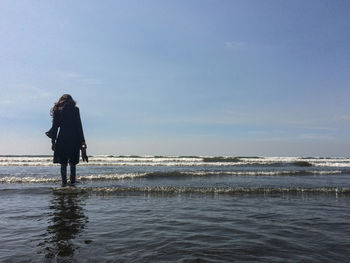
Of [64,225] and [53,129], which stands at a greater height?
[53,129]

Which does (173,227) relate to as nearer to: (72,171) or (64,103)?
(72,171)

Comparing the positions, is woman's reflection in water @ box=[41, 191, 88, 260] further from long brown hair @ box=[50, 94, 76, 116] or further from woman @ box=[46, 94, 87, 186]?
long brown hair @ box=[50, 94, 76, 116]

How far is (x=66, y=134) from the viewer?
916 centimetres

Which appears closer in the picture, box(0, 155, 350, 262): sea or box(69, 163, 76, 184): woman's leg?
box(0, 155, 350, 262): sea

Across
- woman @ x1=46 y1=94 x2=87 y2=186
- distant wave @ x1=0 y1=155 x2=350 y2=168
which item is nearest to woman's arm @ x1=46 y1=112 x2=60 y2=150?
woman @ x1=46 y1=94 x2=87 y2=186

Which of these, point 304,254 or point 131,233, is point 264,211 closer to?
point 304,254

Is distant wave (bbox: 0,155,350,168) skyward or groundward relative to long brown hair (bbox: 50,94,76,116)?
groundward

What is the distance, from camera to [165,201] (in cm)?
761

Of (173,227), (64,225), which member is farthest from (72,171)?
(173,227)

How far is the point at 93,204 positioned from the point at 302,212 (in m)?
4.89

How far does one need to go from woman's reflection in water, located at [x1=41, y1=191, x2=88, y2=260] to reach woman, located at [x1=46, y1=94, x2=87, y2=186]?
56.3 inches

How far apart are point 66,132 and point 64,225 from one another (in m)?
4.75

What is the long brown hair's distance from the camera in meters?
9.13

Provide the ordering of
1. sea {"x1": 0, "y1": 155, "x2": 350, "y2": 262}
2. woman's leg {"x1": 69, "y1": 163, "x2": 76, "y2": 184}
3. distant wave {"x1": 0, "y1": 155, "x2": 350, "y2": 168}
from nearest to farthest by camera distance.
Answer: sea {"x1": 0, "y1": 155, "x2": 350, "y2": 262} < woman's leg {"x1": 69, "y1": 163, "x2": 76, "y2": 184} < distant wave {"x1": 0, "y1": 155, "x2": 350, "y2": 168}
